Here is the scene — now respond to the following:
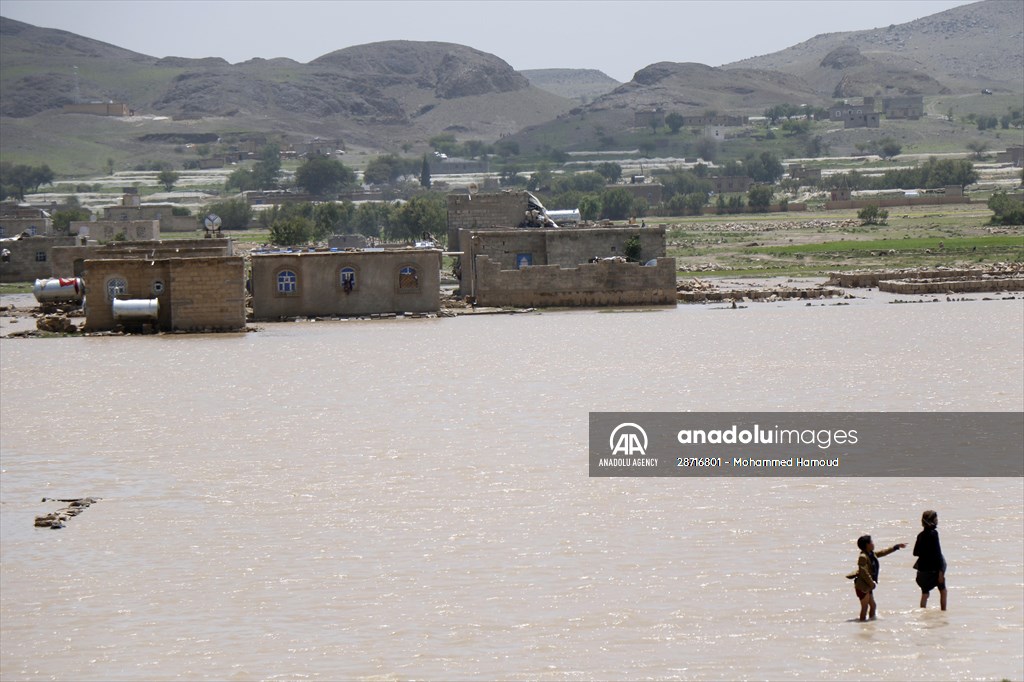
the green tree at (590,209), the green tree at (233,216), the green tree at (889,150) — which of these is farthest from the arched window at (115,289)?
the green tree at (889,150)

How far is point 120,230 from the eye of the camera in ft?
213

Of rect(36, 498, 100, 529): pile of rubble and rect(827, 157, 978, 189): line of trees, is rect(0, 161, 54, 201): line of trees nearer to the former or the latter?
rect(827, 157, 978, 189): line of trees

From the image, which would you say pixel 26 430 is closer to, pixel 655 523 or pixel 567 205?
pixel 655 523

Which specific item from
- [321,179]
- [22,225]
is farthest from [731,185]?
[22,225]

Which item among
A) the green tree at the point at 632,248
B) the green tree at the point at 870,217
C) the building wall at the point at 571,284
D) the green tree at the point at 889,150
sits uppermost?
the green tree at the point at 889,150

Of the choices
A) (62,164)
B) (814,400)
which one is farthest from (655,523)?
(62,164)

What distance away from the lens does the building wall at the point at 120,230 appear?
208 feet

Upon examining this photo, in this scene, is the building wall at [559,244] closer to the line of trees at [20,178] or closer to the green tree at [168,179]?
the line of trees at [20,178]

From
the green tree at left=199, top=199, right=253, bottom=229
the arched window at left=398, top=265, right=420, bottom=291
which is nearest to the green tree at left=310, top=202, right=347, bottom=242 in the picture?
the green tree at left=199, top=199, right=253, bottom=229

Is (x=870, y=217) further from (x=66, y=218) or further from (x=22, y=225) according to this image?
(x=22, y=225)

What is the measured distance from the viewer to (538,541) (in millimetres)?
15070

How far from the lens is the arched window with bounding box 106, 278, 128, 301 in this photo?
34.7 m

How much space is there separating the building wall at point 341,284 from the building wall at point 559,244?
94.1 inches

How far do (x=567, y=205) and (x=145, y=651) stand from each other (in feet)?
304
